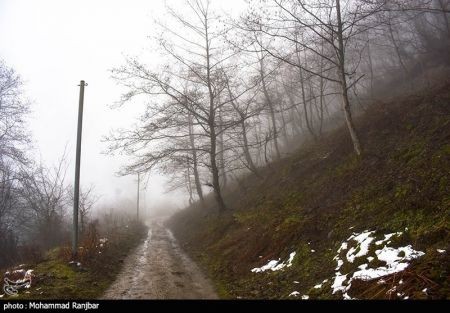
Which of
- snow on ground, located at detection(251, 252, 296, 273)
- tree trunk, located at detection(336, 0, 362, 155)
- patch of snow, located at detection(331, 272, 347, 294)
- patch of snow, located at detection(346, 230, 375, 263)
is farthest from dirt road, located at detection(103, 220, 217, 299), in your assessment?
tree trunk, located at detection(336, 0, 362, 155)

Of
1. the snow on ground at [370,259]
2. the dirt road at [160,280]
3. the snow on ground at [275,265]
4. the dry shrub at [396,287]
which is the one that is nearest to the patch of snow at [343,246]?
the snow on ground at [370,259]

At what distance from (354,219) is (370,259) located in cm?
251

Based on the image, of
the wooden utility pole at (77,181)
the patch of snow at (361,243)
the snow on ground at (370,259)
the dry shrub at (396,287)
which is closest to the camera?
the dry shrub at (396,287)

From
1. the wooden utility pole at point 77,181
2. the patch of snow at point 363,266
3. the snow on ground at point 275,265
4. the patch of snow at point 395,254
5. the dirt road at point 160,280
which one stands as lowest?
the dirt road at point 160,280

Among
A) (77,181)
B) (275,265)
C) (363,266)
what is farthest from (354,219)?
(77,181)

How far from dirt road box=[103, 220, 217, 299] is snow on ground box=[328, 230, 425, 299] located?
325cm

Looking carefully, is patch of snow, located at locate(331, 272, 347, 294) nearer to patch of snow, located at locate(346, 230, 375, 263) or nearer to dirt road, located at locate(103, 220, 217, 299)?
patch of snow, located at locate(346, 230, 375, 263)

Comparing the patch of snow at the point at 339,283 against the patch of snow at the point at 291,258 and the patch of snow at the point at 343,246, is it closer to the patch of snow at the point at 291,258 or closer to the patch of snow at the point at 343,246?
the patch of snow at the point at 343,246

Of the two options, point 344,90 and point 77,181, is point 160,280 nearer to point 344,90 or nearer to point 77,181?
point 77,181

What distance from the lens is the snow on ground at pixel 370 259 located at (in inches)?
246

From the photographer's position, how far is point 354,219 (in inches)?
368

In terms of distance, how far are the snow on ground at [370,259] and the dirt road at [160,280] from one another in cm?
325
